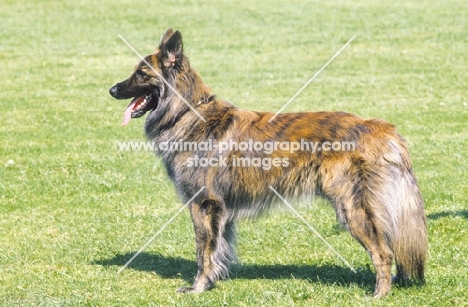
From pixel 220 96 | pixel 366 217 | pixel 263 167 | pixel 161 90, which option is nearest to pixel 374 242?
pixel 366 217

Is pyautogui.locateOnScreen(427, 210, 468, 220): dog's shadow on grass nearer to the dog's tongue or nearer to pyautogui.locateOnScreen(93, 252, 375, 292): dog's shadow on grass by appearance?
pyautogui.locateOnScreen(93, 252, 375, 292): dog's shadow on grass

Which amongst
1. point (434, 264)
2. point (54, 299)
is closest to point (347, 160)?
point (434, 264)

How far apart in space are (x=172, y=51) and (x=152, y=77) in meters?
0.29

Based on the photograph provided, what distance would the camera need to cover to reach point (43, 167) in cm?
1044

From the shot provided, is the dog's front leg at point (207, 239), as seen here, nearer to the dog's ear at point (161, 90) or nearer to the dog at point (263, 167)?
the dog at point (263, 167)

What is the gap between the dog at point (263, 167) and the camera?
556 centimetres

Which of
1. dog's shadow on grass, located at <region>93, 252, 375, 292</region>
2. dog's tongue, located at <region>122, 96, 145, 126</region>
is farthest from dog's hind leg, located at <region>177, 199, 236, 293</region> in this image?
dog's tongue, located at <region>122, 96, 145, 126</region>

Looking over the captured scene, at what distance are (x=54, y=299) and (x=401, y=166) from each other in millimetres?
2853

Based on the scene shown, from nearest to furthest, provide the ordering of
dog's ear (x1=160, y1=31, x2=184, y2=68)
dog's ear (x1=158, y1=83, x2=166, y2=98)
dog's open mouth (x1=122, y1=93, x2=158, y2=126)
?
dog's ear (x1=160, y1=31, x2=184, y2=68)
dog's ear (x1=158, y1=83, x2=166, y2=98)
dog's open mouth (x1=122, y1=93, x2=158, y2=126)

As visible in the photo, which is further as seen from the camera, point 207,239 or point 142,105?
point 142,105

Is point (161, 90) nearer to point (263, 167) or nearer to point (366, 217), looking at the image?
point (263, 167)

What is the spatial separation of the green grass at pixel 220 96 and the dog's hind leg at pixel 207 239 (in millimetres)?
142

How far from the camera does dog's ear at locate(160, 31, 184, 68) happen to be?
6000mm

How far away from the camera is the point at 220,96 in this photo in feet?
51.9
